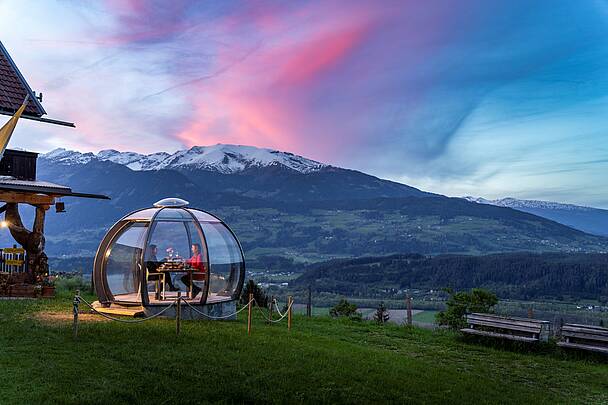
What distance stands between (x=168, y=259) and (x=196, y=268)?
96 cm

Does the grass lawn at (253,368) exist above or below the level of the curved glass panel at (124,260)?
below

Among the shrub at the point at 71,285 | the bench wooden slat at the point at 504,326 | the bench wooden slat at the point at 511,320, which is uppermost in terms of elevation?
the shrub at the point at 71,285

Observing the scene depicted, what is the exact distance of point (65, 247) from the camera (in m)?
129

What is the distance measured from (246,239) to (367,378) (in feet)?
445

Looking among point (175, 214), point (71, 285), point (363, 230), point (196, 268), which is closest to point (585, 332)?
point (196, 268)

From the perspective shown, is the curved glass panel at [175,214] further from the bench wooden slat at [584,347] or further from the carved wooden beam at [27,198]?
the bench wooden slat at [584,347]

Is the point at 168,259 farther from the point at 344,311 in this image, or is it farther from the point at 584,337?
the point at 584,337

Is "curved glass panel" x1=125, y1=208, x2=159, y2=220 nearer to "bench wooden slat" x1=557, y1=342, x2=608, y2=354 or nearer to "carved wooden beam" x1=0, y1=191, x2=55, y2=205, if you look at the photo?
"carved wooden beam" x1=0, y1=191, x2=55, y2=205

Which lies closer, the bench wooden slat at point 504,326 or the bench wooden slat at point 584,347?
the bench wooden slat at point 584,347

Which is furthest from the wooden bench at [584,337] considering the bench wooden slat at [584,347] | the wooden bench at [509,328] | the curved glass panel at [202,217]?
the curved glass panel at [202,217]

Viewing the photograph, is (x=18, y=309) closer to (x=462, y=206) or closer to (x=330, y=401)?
(x=330, y=401)

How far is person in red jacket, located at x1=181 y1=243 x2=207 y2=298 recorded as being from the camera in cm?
1523

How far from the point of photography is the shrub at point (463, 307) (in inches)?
674

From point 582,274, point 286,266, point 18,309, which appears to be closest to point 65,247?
point 286,266
